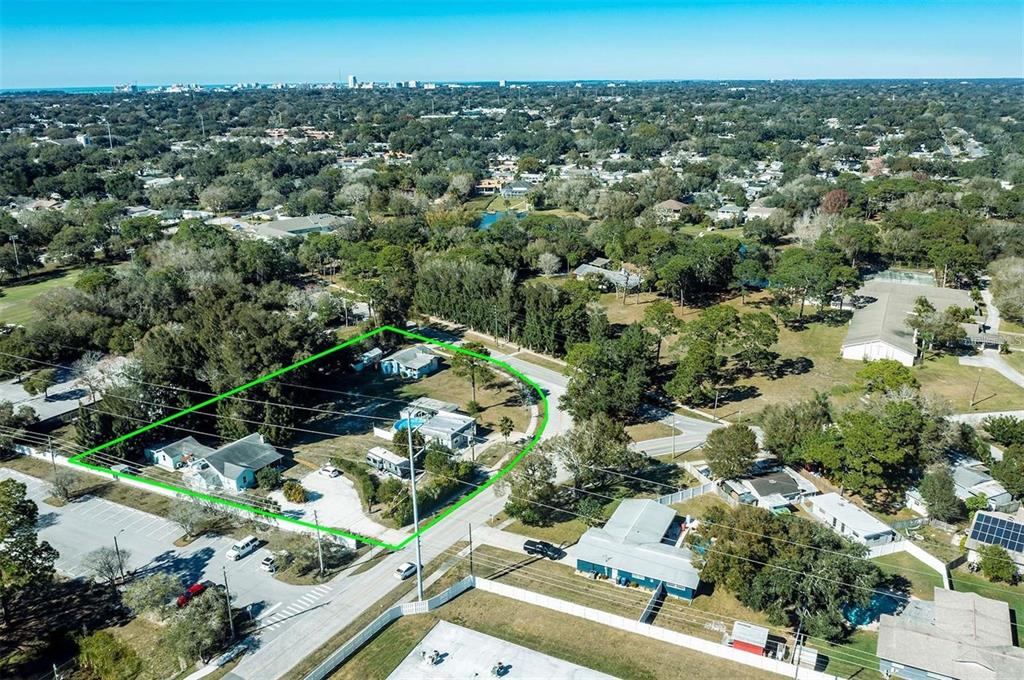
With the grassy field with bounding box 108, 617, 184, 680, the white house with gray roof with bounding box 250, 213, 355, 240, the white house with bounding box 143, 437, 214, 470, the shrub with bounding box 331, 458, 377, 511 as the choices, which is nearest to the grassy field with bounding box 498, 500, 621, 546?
the shrub with bounding box 331, 458, 377, 511

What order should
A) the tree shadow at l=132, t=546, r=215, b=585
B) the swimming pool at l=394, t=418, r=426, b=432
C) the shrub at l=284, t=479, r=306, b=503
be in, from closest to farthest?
the tree shadow at l=132, t=546, r=215, b=585 → the shrub at l=284, t=479, r=306, b=503 → the swimming pool at l=394, t=418, r=426, b=432

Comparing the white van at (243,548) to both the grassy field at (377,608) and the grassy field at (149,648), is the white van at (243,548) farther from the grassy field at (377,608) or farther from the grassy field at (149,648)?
Result: the grassy field at (377,608)

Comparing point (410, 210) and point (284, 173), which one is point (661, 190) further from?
point (284, 173)

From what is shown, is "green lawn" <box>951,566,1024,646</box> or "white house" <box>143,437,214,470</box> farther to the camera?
"white house" <box>143,437,214,470</box>

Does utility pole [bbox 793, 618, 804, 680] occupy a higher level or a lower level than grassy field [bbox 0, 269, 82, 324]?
lower

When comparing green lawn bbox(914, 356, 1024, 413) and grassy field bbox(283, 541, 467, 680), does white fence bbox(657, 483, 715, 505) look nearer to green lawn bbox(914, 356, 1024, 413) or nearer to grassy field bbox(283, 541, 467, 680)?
grassy field bbox(283, 541, 467, 680)

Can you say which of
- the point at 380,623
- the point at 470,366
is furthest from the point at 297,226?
the point at 380,623

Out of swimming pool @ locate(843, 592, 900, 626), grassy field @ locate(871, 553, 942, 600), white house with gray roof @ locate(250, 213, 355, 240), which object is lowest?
grassy field @ locate(871, 553, 942, 600)
